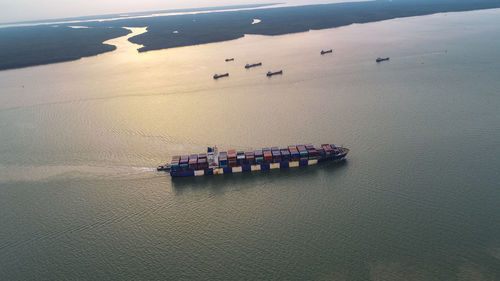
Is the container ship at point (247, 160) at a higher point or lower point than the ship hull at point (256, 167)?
higher

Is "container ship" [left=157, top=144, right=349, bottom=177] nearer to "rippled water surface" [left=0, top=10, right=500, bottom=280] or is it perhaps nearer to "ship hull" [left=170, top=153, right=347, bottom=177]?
"ship hull" [left=170, top=153, right=347, bottom=177]

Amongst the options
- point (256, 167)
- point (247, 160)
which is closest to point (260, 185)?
point (256, 167)

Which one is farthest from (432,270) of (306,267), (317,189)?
(317,189)

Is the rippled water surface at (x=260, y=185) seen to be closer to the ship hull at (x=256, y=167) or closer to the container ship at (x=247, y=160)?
the ship hull at (x=256, y=167)

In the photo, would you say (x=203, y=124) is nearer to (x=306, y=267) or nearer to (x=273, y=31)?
(x=306, y=267)

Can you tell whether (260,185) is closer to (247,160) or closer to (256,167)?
(256,167)

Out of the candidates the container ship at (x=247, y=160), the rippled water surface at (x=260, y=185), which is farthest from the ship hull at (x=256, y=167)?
the rippled water surface at (x=260, y=185)
